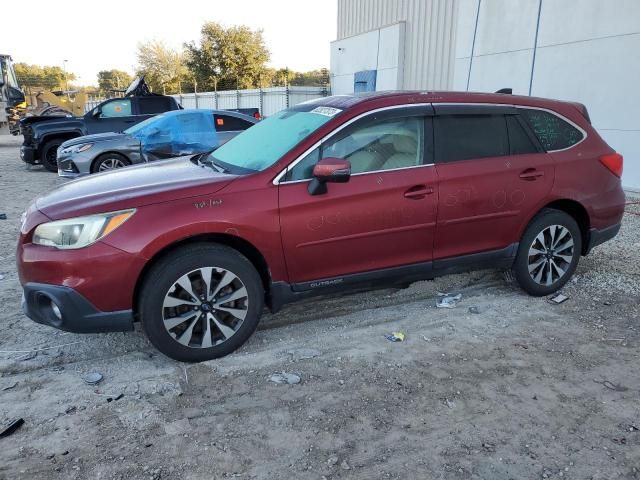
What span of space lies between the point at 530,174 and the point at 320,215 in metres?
1.92

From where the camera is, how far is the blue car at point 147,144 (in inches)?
369

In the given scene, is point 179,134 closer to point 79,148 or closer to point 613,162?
point 79,148

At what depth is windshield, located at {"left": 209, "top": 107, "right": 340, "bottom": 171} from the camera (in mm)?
3682

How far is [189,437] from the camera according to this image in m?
2.68

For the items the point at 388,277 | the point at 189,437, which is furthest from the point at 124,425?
the point at 388,277

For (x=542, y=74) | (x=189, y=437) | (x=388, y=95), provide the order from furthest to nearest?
(x=542, y=74) → (x=388, y=95) → (x=189, y=437)

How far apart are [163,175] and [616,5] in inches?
362

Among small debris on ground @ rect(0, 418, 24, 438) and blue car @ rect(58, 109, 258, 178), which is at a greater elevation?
blue car @ rect(58, 109, 258, 178)

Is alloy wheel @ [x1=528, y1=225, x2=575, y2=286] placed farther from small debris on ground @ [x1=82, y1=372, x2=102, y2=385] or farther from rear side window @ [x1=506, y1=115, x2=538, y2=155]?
small debris on ground @ [x1=82, y1=372, x2=102, y2=385]

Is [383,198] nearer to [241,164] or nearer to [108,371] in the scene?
[241,164]

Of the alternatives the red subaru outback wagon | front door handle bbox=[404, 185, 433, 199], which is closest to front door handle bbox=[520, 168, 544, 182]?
the red subaru outback wagon

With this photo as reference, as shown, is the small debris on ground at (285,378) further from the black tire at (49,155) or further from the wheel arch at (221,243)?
the black tire at (49,155)

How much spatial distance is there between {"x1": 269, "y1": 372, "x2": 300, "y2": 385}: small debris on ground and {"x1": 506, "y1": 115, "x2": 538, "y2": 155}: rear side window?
8.42ft

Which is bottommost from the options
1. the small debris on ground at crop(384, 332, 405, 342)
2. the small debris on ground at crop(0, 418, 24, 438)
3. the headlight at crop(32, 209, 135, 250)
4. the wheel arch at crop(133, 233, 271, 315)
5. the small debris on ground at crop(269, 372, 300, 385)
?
the small debris on ground at crop(0, 418, 24, 438)
